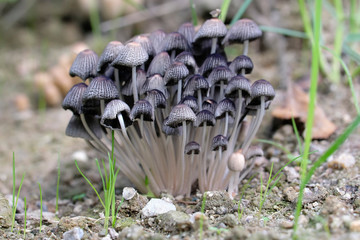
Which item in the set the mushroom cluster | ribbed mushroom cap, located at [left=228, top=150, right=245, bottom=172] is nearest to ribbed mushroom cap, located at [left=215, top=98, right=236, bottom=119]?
the mushroom cluster

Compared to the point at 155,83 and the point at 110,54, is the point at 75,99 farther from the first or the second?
the point at 155,83

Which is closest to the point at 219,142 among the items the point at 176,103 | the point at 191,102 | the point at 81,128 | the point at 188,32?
the point at 191,102

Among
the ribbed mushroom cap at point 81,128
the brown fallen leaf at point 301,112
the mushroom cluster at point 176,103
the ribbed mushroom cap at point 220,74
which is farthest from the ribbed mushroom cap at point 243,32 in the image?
the ribbed mushroom cap at point 81,128

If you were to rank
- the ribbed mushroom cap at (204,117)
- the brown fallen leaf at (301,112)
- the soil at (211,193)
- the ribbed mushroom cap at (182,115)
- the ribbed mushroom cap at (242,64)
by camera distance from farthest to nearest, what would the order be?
the brown fallen leaf at (301,112) < the ribbed mushroom cap at (242,64) < the ribbed mushroom cap at (204,117) < the ribbed mushroom cap at (182,115) < the soil at (211,193)

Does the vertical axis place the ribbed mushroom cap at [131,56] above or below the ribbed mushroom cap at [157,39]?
below

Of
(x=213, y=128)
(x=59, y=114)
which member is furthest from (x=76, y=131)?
(x=59, y=114)

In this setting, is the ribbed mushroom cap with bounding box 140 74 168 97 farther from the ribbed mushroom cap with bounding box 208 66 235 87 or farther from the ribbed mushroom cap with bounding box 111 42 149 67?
the ribbed mushroom cap with bounding box 208 66 235 87

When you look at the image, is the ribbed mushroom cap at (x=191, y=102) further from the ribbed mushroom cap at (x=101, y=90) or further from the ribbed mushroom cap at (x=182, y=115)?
the ribbed mushroom cap at (x=101, y=90)

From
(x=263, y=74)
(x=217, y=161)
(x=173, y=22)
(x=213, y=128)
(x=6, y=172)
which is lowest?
(x=6, y=172)

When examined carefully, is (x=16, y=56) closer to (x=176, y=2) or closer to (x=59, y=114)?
(x=59, y=114)
